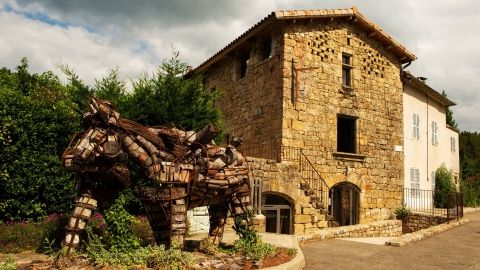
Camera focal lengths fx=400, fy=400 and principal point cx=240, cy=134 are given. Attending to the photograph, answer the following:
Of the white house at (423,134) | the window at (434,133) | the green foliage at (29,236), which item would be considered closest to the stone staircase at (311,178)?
the white house at (423,134)

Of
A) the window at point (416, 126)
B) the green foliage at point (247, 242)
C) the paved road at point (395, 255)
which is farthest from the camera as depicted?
the window at point (416, 126)

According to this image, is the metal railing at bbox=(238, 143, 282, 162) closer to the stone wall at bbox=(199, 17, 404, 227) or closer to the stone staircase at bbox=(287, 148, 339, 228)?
the stone wall at bbox=(199, 17, 404, 227)

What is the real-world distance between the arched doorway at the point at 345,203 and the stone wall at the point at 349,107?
9.0 inches

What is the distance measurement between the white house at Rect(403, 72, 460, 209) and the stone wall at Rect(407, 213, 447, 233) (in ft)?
5.76

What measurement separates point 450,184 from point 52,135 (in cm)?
1806

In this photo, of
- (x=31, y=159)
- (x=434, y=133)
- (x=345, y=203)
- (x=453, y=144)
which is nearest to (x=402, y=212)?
(x=345, y=203)

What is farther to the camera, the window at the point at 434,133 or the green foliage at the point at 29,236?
the window at the point at 434,133

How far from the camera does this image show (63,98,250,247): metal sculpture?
448 cm

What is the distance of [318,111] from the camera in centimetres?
1370

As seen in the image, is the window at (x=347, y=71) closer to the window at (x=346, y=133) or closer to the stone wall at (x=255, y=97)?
the window at (x=346, y=133)

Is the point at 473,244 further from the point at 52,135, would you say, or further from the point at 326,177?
the point at 52,135

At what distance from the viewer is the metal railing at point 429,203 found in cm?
1432

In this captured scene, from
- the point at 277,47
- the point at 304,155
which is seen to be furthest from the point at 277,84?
the point at 304,155

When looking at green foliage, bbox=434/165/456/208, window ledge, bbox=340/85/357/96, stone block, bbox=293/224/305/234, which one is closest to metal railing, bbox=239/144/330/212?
stone block, bbox=293/224/305/234
